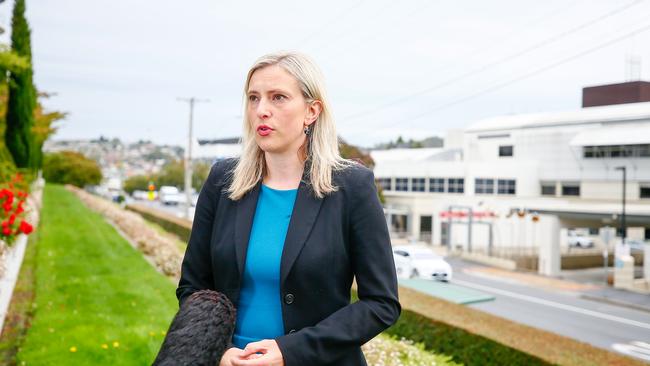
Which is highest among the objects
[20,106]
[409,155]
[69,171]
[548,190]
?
[20,106]

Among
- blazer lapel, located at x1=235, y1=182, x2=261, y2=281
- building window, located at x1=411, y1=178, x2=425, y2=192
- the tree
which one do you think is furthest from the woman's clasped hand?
building window, located at x1=411, y1=178, x2=425, y2=192

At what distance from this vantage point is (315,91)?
1764mm

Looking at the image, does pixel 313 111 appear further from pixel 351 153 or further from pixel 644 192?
pixel 351 153

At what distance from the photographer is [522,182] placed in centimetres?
2956

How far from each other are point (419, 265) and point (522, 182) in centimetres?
1015

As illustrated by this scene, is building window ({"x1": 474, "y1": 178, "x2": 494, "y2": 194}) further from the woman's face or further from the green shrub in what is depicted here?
the woman's face

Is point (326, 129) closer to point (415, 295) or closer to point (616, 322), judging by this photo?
point (415, 295)

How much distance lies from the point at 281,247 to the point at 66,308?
553 cm

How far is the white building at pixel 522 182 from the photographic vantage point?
9.20 meters

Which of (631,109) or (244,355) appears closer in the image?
(244,355)

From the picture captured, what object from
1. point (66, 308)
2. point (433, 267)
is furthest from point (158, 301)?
point (433, 267)

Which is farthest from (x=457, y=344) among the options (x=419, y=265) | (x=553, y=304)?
(x=419, y=265)

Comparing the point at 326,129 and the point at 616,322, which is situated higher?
the point at 326,129

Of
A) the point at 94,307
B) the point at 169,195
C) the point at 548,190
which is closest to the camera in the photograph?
the point at 94,307
